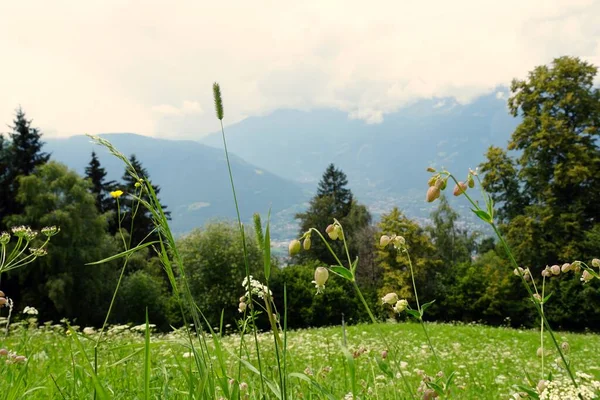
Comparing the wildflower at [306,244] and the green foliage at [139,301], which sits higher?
the wildflower at [306,244]

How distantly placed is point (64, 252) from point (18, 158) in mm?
9888

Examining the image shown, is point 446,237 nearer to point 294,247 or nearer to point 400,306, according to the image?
point 400,306

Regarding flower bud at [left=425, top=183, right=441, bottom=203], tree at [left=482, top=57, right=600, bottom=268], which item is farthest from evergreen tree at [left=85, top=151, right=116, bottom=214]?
flower bud at [left=425, top=183, right=441, bottom=203]

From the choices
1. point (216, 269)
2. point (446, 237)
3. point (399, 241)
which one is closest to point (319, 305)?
point (216, 269)

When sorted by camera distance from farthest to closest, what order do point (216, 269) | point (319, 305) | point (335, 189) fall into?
1. point (335, 189)
2. point (216, 269)
3. point (319, 305)

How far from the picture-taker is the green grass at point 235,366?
171 centimetres

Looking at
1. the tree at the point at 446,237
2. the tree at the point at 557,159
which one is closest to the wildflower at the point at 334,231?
the tree at the point at 557,159

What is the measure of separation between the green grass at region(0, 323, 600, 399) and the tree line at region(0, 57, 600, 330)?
13246 millimetres

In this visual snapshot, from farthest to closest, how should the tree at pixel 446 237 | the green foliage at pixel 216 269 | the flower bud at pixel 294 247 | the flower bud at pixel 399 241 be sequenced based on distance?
the tree at pixel 446 237 < the green foliage at pixel 216 269 < the flower bud at pixel 399 241 < the flower bud at pixel 294 247

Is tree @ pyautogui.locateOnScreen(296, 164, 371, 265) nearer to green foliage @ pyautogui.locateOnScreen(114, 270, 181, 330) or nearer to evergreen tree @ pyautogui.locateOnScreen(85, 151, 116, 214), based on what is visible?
green foliage @ pyautogui.locateOnScreen(114, 270, 181, 330)

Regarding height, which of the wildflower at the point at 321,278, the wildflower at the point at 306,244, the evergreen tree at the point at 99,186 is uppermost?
the evergreen tree at the point at 99,186

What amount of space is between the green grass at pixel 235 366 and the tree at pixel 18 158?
84.6 ft

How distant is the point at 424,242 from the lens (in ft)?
117

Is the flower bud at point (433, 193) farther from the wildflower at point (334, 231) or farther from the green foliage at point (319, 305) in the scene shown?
the green foliage at point (319, 305)
